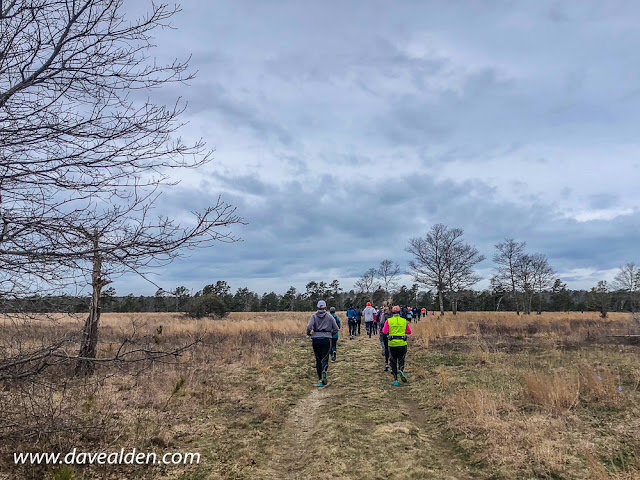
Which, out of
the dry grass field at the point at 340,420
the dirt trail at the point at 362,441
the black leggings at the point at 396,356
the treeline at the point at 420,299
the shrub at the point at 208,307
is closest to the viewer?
the dry grass field at the point at 340,420

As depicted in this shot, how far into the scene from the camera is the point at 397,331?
844 cm

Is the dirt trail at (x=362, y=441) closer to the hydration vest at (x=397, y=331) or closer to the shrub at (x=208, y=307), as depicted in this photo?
the hydration vest at (x=397, y=331)

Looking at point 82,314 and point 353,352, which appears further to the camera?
point 353,352

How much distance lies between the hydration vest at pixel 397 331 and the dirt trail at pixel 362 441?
105 centimetres

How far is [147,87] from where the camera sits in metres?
3.31

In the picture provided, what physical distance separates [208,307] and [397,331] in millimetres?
Answer: 29849

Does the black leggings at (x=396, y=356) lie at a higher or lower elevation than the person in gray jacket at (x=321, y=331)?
lower

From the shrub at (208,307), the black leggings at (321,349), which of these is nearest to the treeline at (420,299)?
the shrub at (208,307)

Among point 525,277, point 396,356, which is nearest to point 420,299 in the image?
point 525,277

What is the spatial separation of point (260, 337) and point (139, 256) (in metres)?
15.0

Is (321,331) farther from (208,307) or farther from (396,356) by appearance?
(208,307)

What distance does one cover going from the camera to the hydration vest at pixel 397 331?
8398 millimetres

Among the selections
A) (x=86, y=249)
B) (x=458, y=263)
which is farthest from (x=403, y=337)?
(x=458, y=263)

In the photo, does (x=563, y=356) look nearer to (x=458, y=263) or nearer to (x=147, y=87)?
(x=147, y=87)
